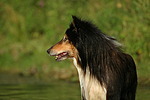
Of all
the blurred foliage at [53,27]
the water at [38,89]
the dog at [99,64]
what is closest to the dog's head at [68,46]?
the dog at [99,64]

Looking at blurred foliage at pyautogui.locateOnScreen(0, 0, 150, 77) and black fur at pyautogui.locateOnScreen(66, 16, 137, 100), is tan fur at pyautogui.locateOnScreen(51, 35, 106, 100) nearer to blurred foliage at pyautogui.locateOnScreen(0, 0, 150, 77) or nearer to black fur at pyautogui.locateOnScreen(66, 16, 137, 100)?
black fur at pyautogui.locateOnScreen(66, 16, 137, 100)

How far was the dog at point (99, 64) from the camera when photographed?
29.2ft

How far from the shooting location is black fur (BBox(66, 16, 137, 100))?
8.89 meters

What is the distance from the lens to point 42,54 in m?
18.4

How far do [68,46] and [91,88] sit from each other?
3.22 feet

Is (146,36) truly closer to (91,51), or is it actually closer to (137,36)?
(137,36)

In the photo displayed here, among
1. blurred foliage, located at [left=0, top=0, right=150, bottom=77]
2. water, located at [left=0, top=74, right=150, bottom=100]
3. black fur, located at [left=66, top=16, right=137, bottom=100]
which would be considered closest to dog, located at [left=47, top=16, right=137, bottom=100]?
black fur, located at [left=66, top=16, right=137, bottom=100]

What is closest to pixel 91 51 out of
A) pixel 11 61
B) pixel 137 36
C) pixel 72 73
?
pixel 137 36

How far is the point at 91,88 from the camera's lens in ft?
29.6

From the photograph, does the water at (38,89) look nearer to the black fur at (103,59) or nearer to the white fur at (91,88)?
the black fur at (103,59)

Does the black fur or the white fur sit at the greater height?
the black fur

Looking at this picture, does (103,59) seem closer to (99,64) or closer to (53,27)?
(99,64)

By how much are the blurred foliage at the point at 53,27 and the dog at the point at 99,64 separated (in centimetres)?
487

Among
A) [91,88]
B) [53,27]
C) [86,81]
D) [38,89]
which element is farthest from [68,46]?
[53,27]
